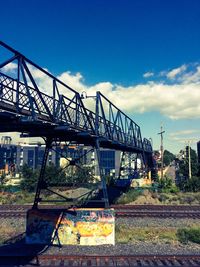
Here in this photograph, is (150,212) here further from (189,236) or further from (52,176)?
(52,176)

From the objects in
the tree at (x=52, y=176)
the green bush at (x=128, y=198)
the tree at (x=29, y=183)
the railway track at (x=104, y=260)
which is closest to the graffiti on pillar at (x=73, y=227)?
the railway track at (x=104, y=260)

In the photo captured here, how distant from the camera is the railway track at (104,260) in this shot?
13.4 m

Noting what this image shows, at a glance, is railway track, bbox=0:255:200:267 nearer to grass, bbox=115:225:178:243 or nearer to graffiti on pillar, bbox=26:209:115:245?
grass, bbox=115:225:178:243

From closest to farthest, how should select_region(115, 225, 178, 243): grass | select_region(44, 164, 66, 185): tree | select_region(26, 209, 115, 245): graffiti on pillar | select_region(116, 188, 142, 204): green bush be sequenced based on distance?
select_region(115, 225, 178, 243): grass, select_region(26, 209, 115, 245): graffiti on pillar, select_region(116, 188, 142, 204): green bush, select_region(44, 164, 66, 185): tree

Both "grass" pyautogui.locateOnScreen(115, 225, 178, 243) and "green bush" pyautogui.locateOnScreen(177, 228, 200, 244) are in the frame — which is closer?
"green bush" pyautogui.locateOnScreen(177, 228, 200, 244)

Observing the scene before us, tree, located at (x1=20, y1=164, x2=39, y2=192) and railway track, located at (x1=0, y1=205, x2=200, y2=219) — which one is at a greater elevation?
tree, located at (x1=20, y1=164, x2=39, y2=192)

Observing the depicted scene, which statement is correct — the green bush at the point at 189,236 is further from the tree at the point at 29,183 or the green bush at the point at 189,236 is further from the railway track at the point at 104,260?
the tree at the point at 29,183

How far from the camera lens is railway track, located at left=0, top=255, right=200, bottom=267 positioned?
13.4 metres

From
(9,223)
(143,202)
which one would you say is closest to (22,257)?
(9,223)

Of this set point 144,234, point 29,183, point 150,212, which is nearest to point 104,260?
point 144,234

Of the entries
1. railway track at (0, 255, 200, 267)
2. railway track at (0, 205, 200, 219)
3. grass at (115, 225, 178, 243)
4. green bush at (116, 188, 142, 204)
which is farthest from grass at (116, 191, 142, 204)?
railway track at (0, 255, 200, 267)

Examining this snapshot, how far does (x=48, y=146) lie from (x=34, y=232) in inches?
232

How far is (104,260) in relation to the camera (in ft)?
45.3

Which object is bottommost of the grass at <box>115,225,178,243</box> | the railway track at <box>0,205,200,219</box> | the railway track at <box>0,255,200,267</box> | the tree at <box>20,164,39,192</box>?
the railway track at <box>0,255,200,267</box>
